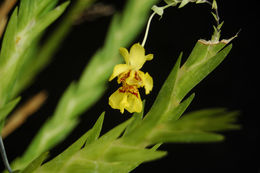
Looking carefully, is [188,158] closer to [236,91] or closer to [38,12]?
[236,91]

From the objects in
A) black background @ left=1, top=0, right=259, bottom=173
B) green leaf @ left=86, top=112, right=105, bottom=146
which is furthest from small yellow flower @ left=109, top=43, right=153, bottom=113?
black background @ left=1, top=0, right=259, bottom=173

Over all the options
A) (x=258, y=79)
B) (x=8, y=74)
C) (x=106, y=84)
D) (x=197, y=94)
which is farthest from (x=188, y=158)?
(x=8, y=74)

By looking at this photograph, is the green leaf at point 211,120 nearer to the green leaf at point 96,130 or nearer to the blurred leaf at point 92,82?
the green leaf at point 96,130

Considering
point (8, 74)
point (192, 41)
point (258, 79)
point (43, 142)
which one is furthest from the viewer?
point (258, 79)

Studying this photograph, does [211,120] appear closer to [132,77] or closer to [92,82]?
[132,77]

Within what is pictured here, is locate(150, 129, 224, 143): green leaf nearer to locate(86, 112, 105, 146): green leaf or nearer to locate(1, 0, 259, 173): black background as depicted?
locate(86, 112, 105, 146): green leaf

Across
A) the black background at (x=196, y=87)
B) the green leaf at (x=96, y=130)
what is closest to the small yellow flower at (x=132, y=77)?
the green leaf at (x=96, y=130)
